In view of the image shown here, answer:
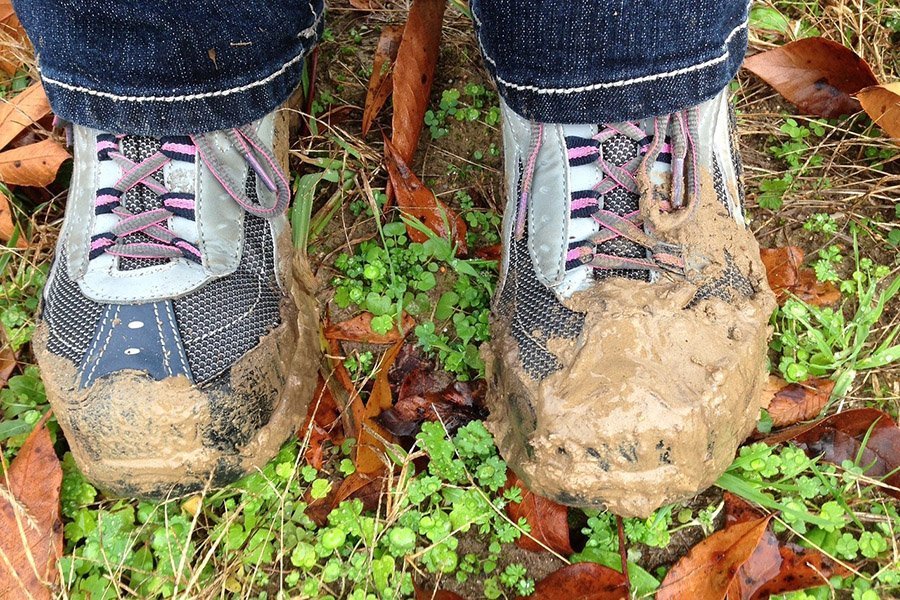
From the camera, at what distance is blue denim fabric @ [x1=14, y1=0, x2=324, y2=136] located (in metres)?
1.25

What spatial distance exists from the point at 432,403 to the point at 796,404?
0.86 m

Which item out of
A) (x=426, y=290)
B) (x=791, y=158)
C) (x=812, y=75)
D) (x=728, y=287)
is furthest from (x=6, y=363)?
(x=812, y=75)

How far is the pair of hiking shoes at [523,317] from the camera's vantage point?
4.30ft

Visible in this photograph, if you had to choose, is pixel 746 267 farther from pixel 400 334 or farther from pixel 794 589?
pixel 400 334

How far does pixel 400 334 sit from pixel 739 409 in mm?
798

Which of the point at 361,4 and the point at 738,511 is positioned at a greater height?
the point at 361,4

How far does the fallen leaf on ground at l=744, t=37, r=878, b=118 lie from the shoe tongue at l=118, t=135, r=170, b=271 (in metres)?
1.61

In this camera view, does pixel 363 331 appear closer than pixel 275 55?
No

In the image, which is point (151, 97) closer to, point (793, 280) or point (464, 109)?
point (464, 109)

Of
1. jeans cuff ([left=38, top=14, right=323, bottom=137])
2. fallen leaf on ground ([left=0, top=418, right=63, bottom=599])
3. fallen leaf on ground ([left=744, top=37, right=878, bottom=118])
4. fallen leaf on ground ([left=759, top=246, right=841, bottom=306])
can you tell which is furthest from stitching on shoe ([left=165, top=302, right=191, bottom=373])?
fallen leaf on ground ([left=744, top=37, right=878, bottom=118])

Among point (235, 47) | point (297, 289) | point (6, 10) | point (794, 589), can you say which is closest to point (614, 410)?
point (794, 589)

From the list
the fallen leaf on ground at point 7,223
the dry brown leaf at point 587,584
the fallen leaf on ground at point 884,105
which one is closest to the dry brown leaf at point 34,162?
the fallen leaf on ground at point 7,223

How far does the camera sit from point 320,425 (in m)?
1.69

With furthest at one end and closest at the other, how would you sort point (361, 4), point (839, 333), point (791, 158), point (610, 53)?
point (361, 4) < point (791, 158) < point (839, 333) < point (610, 53)
